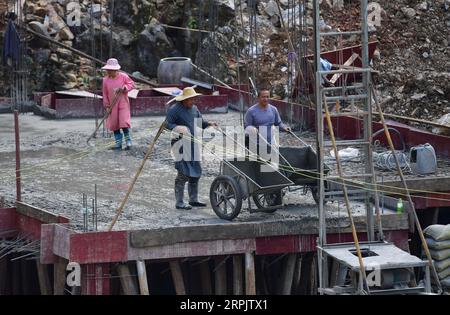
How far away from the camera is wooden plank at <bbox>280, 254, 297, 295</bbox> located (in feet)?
55.9

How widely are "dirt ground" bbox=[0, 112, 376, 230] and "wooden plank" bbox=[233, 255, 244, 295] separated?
493mm

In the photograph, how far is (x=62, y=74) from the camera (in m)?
31.5

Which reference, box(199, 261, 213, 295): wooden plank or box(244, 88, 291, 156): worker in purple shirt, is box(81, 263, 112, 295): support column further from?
box(244, 88, 291, 156): worker in purple shirt

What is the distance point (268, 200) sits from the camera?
17.3 metres

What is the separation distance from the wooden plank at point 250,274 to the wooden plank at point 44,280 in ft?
9.71

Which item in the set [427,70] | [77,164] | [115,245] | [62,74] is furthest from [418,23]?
[115,245]

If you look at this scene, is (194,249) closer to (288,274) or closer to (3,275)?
(288,274)

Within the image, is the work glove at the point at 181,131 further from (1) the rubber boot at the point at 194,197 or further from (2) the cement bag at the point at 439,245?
(2) the cement bag at the point at 439,245

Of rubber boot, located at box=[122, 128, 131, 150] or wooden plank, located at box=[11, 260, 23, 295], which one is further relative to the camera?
rubber boot, located at box=[122, 128, 131, 150]

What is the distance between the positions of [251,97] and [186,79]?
400cm

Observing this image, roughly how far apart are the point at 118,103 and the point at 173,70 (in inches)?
289

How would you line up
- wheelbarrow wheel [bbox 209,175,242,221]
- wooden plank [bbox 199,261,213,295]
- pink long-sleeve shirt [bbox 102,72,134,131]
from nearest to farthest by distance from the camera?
wheelbarrow wheel [bbox 209,175,242,221] → wooden plank [bbox 199,261,213,295] → pink long-sleeve shirt [bbox 102,72,134,131]

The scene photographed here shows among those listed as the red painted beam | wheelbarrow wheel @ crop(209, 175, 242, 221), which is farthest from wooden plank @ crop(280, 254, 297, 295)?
the red painted beam
